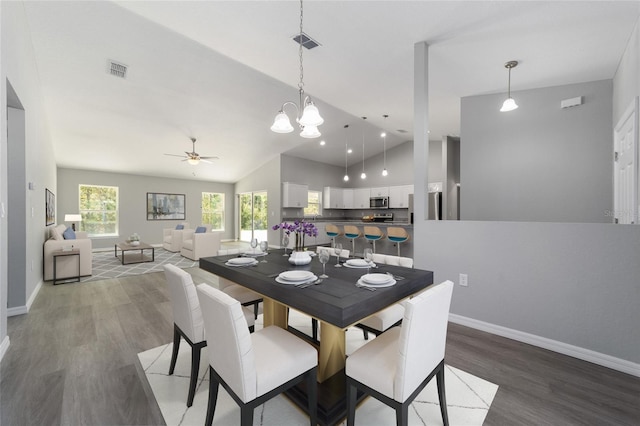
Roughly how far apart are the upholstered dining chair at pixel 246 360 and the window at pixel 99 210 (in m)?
8.76

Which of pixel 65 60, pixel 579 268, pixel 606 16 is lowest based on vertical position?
pixel 579 268

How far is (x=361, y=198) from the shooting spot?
29.8 ft

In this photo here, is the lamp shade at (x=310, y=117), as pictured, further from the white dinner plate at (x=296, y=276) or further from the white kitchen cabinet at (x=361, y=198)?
the white kitchen cabinet at (x=361, y=198)

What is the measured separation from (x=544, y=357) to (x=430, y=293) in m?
1.83

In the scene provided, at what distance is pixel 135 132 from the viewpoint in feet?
19.4

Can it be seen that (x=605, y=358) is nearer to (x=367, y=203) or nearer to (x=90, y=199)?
(x=367, y=203)

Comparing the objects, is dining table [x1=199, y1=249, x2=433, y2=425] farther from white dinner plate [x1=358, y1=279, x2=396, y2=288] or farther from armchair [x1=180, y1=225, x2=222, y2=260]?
armchair [x1=180, y1=225, x2=222, y2=260]

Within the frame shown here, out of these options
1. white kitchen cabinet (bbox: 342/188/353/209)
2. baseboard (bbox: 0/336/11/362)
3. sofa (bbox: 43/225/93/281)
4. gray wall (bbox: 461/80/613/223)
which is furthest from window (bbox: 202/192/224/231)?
gray wall (bbox: 461/80/613/223)

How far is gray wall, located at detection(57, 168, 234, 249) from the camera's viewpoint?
24.2 feet

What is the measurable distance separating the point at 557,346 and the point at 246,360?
2649mm

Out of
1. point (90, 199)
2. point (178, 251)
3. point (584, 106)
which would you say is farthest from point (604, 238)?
point (90, 199)

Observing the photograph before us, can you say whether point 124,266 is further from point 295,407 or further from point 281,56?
point 295,407

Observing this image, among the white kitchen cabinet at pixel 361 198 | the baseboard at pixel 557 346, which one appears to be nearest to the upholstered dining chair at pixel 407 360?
the baseboard at pixel 557 346

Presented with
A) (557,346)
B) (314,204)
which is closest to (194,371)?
(557,346)
